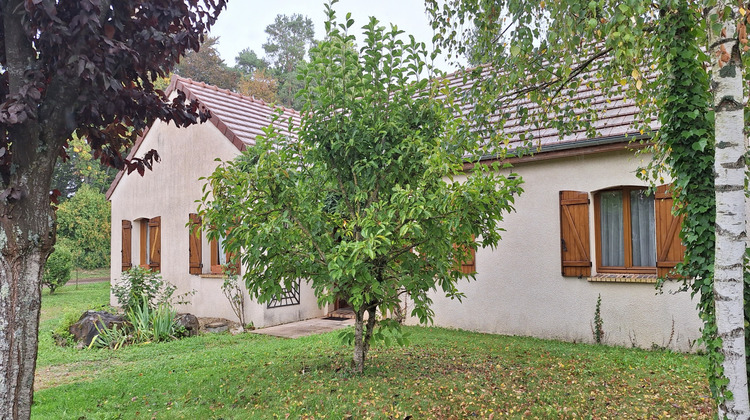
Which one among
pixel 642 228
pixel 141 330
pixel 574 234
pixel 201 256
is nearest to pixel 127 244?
pixel 201 256

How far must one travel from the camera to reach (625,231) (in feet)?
24.6

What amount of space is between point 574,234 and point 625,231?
0.71 metres

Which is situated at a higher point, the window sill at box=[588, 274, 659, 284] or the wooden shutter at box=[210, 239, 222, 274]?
the wooden shutter at box=[210, 239, 222, 274]

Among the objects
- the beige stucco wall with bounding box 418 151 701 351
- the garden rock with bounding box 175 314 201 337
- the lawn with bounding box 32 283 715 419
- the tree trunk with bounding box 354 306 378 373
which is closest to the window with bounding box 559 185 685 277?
the beige stucco wall with bounding box 418 151 701 351

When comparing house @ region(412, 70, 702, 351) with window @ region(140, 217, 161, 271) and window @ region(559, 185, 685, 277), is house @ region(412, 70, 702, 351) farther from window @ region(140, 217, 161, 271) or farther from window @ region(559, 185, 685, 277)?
window @ region(140, 217, 161, 271)

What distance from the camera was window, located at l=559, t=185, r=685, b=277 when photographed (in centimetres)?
733

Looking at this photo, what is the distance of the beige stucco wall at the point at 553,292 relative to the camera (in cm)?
706

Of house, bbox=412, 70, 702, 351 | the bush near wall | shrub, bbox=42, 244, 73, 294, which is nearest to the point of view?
house, bbox=412, 70, 702, 351

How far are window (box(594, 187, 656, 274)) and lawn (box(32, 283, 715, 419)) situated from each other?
126 cm

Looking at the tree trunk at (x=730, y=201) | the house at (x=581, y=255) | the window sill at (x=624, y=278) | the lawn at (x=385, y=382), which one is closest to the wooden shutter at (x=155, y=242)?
the house at (x=581, y=255)

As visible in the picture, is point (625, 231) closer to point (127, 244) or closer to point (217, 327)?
point (217, 327)

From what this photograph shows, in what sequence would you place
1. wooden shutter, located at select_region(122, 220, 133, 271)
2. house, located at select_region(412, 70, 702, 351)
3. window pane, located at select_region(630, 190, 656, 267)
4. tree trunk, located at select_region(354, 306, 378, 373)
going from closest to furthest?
tree trunk, located at select_region(354, 306, 378, 373) < house, located at select_region(412, 70, 702, 351) < window pane, located at select_region(630, 190, 656, 267) < wooden shutter, located at select_region(122, 220, 133, 271)

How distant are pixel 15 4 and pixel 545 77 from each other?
5.05 meters

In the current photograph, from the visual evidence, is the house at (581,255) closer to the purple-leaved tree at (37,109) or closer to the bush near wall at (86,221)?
the purple-leaved tree at (37,109)
